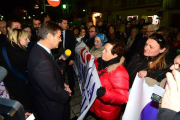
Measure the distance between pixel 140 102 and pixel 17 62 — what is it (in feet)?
7.98

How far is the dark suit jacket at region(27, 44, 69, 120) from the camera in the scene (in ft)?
4.83

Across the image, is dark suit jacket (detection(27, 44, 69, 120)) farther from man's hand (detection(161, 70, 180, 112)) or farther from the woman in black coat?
man's hand (detection(161, 70, 180, 112))

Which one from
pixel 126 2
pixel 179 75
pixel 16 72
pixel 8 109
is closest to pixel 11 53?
pixel 16 72

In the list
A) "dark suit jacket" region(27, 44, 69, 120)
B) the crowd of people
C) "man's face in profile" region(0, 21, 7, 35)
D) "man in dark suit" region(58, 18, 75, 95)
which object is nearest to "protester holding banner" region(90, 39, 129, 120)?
the crowd of people

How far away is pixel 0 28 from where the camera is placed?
13.7ft

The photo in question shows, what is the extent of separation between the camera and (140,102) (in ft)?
5.08

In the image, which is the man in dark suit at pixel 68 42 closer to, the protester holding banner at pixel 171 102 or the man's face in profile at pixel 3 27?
the man's face in profile at pixel 3 27

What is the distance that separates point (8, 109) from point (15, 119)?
2.6 inches

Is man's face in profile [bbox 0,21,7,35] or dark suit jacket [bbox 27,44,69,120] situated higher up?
man's face in profile [bbox 0,21,7,35]

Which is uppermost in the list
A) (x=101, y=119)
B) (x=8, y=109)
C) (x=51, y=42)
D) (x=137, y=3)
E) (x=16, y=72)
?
(x=137, y=3)

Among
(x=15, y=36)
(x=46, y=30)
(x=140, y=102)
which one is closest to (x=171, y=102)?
(x=140, y=102)

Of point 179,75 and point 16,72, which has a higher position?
point 179,75

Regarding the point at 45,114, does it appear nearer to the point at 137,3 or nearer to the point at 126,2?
the point at 137,3

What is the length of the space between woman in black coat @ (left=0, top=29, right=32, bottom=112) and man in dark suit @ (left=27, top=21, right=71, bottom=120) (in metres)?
0.82
